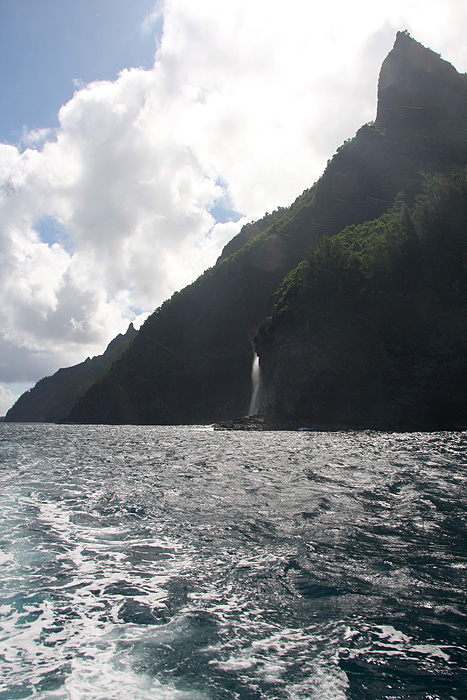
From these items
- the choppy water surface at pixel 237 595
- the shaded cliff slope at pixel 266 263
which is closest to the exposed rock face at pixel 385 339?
the shaded cliff slope at pixel 266 263

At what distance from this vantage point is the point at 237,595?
809cm

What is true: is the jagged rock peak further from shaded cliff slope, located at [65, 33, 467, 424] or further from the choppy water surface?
the choppy water surface

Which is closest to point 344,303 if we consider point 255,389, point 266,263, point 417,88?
point 255,389

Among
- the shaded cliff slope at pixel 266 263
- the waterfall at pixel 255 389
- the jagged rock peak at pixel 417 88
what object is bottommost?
the waterfall at pixel 255 389

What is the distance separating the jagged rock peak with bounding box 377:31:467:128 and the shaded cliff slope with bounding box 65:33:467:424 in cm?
29

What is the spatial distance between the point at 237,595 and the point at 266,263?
13952 cm

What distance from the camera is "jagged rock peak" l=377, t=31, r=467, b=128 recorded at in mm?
125750

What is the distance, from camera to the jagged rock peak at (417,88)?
12575 cm

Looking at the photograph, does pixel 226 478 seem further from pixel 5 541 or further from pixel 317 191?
pixel 317 191

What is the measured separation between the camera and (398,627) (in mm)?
6668

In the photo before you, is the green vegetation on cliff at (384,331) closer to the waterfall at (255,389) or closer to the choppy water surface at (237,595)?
the waterfall at (255,389)

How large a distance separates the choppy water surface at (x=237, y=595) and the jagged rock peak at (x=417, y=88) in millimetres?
136911

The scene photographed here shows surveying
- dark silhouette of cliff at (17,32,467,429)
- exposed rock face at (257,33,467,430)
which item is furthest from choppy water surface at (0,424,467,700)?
dark silhouette of cliff at (17,32,467,429)

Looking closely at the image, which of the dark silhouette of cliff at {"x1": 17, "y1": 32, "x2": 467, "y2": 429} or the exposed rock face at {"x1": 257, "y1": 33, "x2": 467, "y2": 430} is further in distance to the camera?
the dark silhouette of cliff at {"x1": 17, "y1": 32, "x2": 467, "y2": 429}
